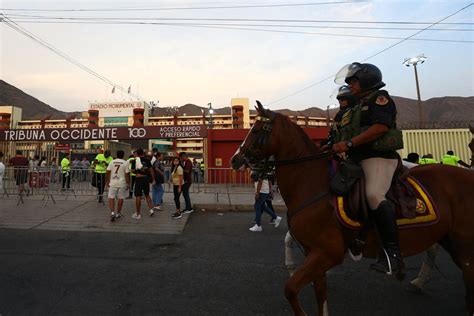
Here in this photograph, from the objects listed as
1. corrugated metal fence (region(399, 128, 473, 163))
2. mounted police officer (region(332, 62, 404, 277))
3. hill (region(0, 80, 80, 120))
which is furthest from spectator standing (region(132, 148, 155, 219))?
hill (region(0, 80, 80, 120))

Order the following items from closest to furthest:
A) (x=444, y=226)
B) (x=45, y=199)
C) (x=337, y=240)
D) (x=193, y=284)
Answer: (x=337, y=240), (x=444, y=226), (x=193, y=284), (x=45, y=199)

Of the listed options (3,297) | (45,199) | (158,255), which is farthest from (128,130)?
(3,297)

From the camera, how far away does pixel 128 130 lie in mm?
19047

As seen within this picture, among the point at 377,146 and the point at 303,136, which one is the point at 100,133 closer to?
the point at 303,136

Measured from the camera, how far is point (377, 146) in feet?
9.18

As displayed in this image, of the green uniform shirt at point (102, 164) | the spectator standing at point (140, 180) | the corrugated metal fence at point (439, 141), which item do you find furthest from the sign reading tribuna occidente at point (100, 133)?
the corrugated metal fence at point (439, 141)

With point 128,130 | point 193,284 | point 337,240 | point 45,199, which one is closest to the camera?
point 337,240

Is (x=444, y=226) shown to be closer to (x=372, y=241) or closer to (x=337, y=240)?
(x=372, y=241)

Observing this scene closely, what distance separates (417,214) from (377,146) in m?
0.76

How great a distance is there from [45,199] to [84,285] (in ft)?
29.4

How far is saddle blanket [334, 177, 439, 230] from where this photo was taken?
2.73 m

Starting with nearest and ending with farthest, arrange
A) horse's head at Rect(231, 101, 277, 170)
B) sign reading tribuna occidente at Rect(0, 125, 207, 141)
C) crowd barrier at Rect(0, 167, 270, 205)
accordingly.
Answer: horse's head at Rect(231, 101, 277, 170) → crowd barrier at Rect(0, 167, 270, 205) → sign reading tribuna occidente at Rect(0, 125, 207, 141)

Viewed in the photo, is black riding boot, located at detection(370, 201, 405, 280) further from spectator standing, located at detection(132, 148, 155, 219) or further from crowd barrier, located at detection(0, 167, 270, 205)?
crowd barrier, located at detection(0, 167, 270, 205)

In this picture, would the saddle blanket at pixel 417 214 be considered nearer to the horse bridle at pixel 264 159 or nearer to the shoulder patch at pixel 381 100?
the horse bridle at pixel 264 159
